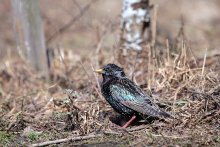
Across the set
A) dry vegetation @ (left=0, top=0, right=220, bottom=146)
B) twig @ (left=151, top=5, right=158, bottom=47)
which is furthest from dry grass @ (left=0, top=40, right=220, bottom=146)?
twig @ (left=151, top=5, right=158, bottom=47)

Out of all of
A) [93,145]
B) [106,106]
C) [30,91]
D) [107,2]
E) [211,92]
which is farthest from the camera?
[107,2]

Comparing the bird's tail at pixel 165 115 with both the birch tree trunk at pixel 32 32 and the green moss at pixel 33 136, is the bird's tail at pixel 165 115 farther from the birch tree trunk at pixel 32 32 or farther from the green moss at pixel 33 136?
the birch tree trunk at pixel 32 32

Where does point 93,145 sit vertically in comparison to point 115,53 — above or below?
below

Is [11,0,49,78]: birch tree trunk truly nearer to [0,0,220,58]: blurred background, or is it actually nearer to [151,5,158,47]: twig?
[0,0,220,58]: blurred background

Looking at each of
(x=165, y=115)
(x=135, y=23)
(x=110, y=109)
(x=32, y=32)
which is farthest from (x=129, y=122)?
(x=32, y=32)

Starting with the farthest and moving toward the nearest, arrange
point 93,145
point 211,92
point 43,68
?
1. point 43,68
2. point 211,92
3. point 93,145

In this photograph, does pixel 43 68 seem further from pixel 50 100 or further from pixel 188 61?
pixel 188 61

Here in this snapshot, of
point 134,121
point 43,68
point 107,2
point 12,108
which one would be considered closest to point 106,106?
point 134,121
